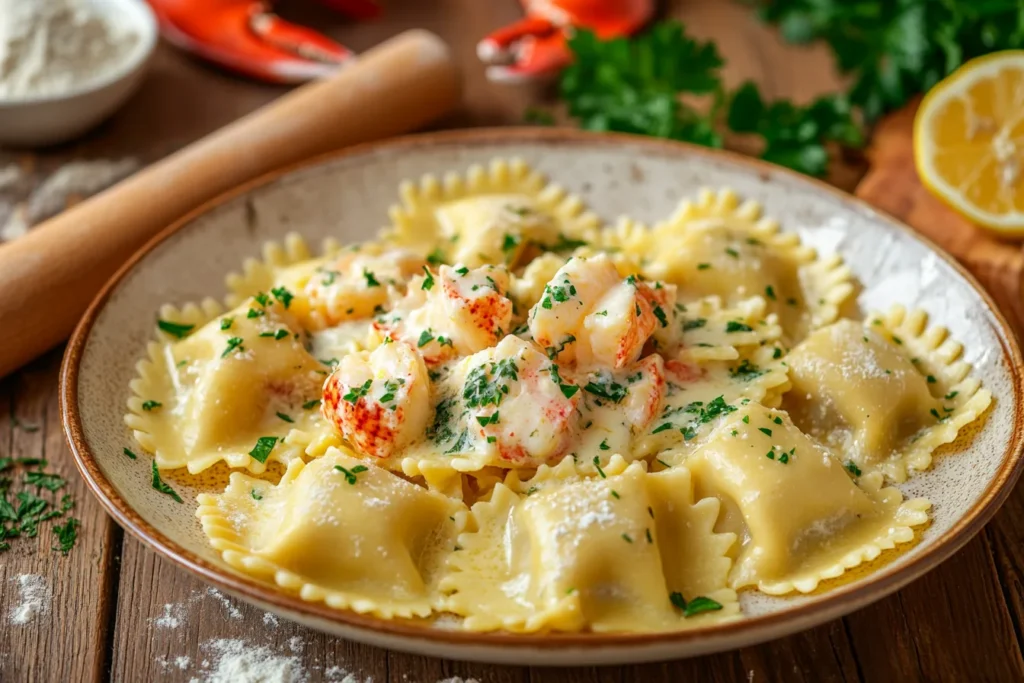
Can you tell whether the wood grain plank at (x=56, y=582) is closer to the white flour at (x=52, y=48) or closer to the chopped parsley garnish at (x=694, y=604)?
the chopped parsley garnish at (x=694, y=604)

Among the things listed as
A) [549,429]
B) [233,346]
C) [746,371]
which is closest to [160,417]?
[233,346]

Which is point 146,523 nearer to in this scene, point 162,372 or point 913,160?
point 162,372

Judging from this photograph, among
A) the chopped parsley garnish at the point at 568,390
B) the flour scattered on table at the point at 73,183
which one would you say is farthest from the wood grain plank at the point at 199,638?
the flour scattered on table at the point at 73,183

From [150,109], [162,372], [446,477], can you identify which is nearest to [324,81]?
[150,109]

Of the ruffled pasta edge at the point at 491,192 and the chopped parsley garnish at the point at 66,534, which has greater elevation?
the ruffled pasta edge at the point at 491,192

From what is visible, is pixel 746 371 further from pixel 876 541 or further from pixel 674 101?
pixel 674 101

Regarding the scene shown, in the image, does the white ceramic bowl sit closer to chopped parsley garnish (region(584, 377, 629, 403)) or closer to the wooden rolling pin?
the wooden rolling pin
